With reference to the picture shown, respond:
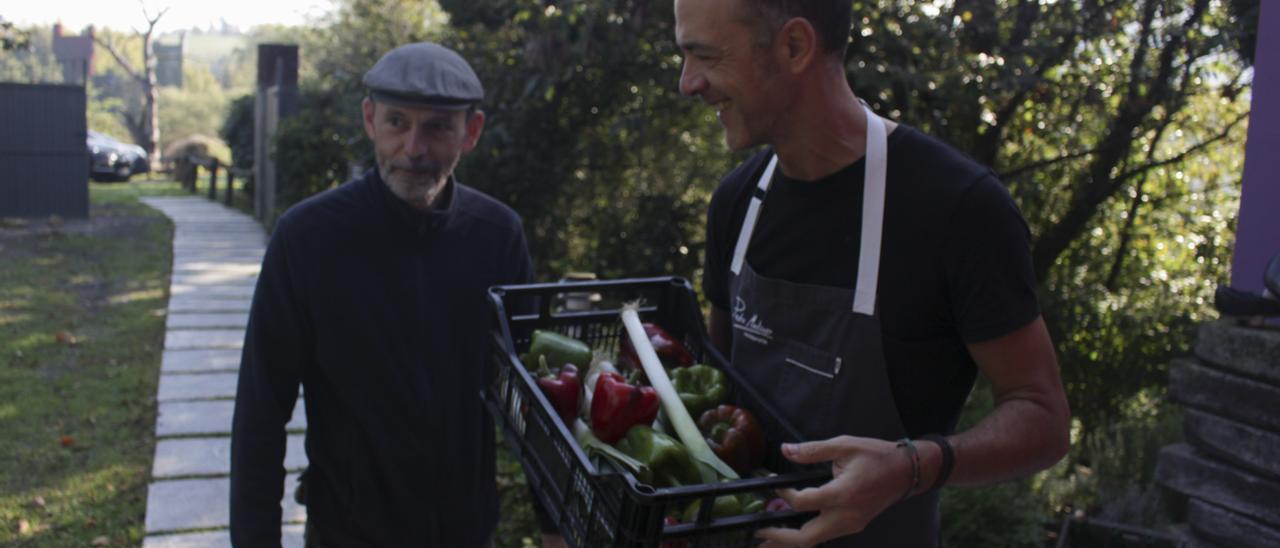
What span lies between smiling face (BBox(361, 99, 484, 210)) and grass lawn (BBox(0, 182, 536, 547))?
253 centimetres

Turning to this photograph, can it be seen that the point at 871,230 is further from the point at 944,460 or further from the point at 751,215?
the point at 944,460

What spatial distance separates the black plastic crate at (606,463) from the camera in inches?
59.7

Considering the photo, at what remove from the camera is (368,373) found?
9.09 feet

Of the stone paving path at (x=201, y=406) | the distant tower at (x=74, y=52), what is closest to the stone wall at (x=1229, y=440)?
the stone paving path at (x=201, y=406)

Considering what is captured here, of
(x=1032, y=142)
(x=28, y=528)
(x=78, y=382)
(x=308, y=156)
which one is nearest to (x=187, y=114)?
(x=308, y=156)

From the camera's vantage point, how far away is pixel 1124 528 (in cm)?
419

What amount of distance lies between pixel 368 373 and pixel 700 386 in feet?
3.50

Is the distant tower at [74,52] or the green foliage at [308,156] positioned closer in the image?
the green foliage at [308,156]

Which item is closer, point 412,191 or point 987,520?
point 412,191

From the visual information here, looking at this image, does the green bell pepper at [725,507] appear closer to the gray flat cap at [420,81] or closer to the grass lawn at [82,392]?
the gray flat cap at [420,81]

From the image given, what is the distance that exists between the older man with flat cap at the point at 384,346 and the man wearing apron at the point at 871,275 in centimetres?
100

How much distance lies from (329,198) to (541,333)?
3.12 ft

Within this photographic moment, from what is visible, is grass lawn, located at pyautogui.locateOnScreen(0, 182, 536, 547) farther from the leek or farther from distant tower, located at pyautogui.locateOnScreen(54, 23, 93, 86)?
distant tower, located at pyautogui.locateOnScreen(54, 23, 93, 86)

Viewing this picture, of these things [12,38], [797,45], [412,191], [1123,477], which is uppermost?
[12,38]
